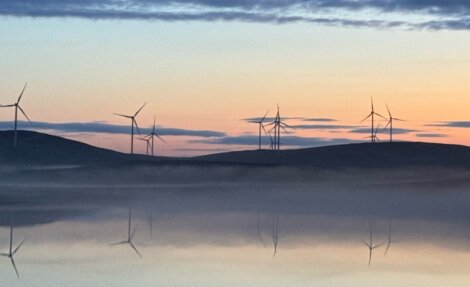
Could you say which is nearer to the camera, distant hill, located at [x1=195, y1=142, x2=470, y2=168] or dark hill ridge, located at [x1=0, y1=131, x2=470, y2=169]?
dark hill ridge, located at [x1=0, y1=131, x2=470, y2=169]

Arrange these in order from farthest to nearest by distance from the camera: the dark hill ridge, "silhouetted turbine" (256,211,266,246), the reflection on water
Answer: the dark hill ridge < "silhouetted turbine" (256,211,266,246) < the reflection on water

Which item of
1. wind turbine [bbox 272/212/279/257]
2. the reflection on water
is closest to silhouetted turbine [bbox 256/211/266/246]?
the reflection on water

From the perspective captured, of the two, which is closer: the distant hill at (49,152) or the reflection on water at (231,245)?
the reflection on water at (231,245)

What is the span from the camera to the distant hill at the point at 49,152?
146875 millimetres

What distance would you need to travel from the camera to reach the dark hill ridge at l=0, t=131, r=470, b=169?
120 meters

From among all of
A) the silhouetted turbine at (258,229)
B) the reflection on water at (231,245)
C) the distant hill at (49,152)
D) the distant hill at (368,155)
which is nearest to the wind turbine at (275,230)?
the reflection on water at (231,245)

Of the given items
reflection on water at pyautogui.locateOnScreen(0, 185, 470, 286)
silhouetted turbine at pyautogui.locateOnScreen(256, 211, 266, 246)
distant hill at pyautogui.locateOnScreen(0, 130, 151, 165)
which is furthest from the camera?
distant hill at pyautogui.locateOnScreen(0, 130, 151, 165)

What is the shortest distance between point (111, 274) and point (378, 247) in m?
8.79

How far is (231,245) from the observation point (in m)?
28.4

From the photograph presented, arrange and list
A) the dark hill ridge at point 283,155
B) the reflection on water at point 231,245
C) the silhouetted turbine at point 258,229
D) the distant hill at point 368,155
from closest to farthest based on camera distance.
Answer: the reflection on water at point 231,245 → the silhouetted turbine at point 258,229 → the dark hill ridge at point 283,155 → the distant hill at point 368,155

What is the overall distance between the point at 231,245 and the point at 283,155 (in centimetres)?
10416

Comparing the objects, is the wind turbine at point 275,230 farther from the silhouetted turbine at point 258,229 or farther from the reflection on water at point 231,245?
the silhouetted turbine at point 258,229

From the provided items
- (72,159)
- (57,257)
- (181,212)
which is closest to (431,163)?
(72,159)

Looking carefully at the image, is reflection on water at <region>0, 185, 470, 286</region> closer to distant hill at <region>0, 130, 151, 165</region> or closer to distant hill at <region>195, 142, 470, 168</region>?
distant hill at <region>195, 142, 470, 168</region>
